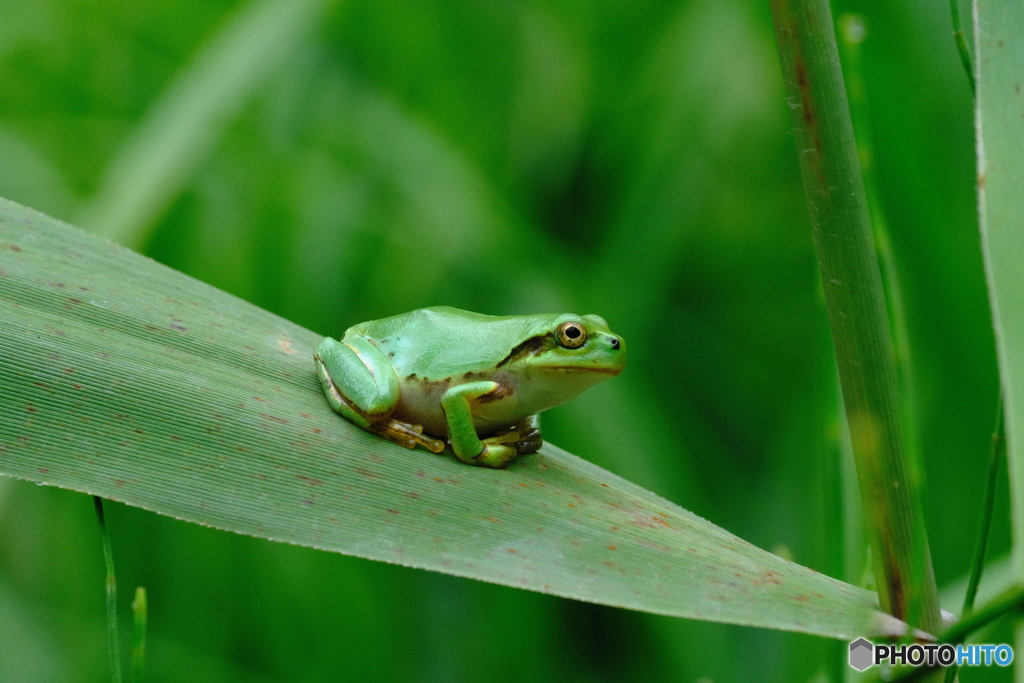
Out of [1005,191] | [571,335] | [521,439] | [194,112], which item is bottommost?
[521,439]

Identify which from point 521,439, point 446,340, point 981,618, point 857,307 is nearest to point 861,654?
point 981,618

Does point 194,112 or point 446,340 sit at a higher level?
point 194,112

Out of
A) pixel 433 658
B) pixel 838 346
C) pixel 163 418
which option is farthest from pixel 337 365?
pixel 433 658

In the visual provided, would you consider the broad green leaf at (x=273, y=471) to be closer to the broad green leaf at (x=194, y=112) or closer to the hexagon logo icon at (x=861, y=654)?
the hexagon logo icon at (x=861, y=654)

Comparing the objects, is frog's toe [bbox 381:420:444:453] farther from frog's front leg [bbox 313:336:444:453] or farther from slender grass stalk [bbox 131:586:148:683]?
slender grass stalk [bbox 131:586:148:683]

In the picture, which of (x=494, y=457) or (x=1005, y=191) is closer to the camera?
(x=1005, y=191)

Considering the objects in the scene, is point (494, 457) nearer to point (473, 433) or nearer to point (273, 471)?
point (473, 433)
